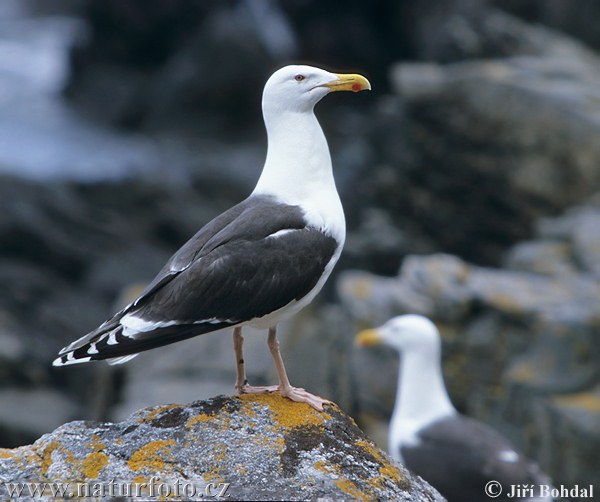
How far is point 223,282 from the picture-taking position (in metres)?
5.16

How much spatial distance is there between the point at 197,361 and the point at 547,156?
6.27m

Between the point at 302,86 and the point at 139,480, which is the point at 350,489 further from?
the point at 302,86

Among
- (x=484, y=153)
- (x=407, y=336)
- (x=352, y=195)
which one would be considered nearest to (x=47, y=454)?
(x=407, y=336)

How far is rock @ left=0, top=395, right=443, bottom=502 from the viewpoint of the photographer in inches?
175

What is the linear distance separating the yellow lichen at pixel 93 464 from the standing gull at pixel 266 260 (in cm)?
50

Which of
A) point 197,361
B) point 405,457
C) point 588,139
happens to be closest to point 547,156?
point 588,139

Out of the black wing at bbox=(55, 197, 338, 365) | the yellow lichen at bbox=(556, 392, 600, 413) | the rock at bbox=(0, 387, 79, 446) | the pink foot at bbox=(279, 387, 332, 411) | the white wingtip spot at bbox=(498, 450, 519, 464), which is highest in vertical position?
the rock at bbox=(0, 387, 79, 446)

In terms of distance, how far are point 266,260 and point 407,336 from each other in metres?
5.00

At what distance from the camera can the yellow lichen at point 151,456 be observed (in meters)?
4.52

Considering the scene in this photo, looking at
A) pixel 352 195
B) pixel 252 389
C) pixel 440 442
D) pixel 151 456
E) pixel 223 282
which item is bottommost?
pixel 151 456

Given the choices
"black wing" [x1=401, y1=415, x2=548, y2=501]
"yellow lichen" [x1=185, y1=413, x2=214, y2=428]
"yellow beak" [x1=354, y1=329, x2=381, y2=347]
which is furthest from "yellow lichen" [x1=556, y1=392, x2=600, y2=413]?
"yellow lichen" [x1=185, y1=413, x2=214, y2=428]

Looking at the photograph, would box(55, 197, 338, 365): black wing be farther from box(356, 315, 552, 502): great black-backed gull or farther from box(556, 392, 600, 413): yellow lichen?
box(556, 392, 600, 413): yellow lichen

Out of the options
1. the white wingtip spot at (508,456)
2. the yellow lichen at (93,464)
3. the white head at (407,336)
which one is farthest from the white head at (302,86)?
the white head at (407,336)

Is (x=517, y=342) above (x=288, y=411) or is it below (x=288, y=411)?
above
